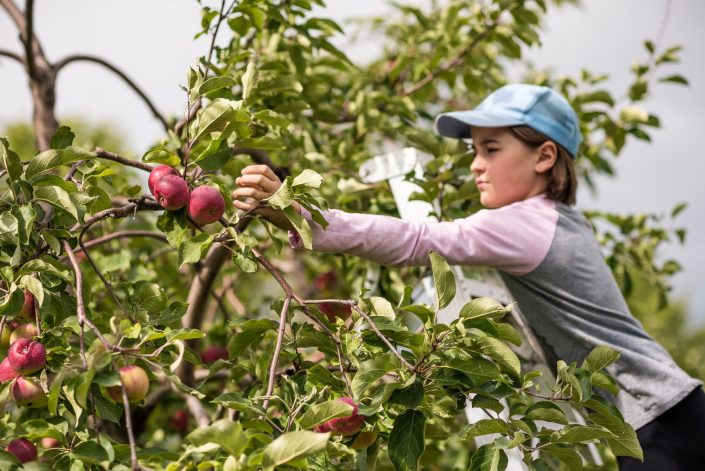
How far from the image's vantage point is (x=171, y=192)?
4.18 ft

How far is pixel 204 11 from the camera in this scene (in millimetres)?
1744

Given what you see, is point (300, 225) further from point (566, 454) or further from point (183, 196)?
point (566, 454)

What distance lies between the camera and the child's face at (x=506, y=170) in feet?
5.97

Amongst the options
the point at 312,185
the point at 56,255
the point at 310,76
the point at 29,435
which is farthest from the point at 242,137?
the point at 310,76

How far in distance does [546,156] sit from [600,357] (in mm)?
677

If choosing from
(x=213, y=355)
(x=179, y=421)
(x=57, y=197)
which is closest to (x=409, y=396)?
(x=57, y=197)

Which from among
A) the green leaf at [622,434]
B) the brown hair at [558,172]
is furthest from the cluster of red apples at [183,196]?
the brown hair at [558,172]

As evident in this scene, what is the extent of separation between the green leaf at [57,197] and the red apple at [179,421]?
178 centimetres

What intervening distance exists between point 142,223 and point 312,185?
213 cm

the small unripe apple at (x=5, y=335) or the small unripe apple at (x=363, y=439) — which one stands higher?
the small unripe apple at (x=5, y=335)

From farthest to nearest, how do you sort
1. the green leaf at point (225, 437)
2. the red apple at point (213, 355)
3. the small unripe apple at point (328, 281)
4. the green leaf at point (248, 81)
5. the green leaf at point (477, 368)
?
1. the small unripe apple at point (328, 281)
2. the red apple at point (213, 355)
3. the green leaf at point (248, 81)
4. the green leaf at point (477, 368)
5. the green leaf at point (225, 437)

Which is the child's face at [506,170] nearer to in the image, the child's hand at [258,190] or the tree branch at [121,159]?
the child's hand at [258,190]

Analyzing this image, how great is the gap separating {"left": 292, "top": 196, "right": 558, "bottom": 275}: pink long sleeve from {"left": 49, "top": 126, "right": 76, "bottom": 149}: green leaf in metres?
0.43

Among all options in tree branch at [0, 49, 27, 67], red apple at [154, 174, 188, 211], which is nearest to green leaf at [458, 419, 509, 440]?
red apple at [154, 174, 188, 211]
